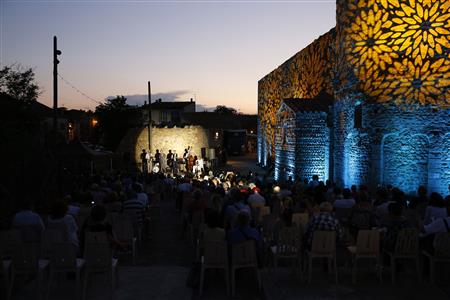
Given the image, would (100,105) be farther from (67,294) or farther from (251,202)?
(67,294)

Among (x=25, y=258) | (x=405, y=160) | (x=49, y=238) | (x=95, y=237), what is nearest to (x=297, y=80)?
(x=405, y=160)

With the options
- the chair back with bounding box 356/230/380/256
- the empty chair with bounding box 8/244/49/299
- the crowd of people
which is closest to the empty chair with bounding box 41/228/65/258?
the crowd of people

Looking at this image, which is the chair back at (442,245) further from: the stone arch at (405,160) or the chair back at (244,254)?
the stone arch at (405,160)

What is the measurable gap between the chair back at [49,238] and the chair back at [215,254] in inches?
85.4

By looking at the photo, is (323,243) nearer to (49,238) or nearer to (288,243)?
(288,243)

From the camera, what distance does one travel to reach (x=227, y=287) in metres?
6.12

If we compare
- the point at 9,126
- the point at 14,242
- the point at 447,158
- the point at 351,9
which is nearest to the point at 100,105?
the point at 9,126

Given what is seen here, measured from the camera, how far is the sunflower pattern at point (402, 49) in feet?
46.8

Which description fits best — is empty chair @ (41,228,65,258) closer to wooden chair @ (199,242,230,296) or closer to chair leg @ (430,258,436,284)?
wooden chair @ (199,242,230,296)

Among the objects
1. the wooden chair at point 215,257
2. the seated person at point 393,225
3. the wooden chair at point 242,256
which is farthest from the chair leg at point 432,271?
the wooden chair at point 215,257

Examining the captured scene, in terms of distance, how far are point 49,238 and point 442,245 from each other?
5869 millimetres

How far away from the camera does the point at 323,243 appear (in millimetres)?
6523

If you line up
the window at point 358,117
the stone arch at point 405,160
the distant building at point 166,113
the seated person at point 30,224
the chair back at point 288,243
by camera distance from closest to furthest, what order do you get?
the chair back at point 288,243
the seated person at point 30,224
the stone arch at point 405,160
the window at point 358,117
the distant building at point 166,113

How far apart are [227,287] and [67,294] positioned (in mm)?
2271
